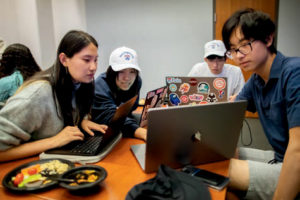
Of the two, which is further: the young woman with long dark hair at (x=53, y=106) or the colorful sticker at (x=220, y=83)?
the colorful sticker at (x=220, y=83)

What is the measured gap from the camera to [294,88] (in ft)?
3.15

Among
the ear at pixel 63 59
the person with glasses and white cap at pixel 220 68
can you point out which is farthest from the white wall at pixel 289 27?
the ear at pixel 63 59

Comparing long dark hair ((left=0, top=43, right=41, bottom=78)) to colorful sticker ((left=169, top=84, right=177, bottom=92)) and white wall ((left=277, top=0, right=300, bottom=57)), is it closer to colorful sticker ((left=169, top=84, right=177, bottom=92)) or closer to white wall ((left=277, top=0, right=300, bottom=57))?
colorful sticker ((left=169, top=84, right=177, bottom=92))

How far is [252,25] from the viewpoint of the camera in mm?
1059

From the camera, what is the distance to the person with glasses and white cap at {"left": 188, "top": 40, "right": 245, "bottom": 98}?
7.31 feet

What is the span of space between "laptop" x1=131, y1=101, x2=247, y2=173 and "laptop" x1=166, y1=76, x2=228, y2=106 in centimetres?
51

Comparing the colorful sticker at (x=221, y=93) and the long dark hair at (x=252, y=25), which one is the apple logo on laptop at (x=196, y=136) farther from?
the colorful sticker at (x=221, y=93)

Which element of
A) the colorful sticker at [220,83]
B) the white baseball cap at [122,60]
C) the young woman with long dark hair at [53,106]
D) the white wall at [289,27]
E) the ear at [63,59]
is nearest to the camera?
the young woman with long dark hair at [53,106]

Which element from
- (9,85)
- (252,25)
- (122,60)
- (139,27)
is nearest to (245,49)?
(252,25)

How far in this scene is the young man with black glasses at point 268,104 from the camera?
3.02 ft

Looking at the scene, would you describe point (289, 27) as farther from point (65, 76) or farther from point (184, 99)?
point (65, 76)

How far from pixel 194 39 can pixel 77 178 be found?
3.45 m

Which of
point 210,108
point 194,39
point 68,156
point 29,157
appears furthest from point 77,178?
point 194,39

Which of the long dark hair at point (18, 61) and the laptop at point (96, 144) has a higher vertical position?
the long dark hair at point (18, 61)
